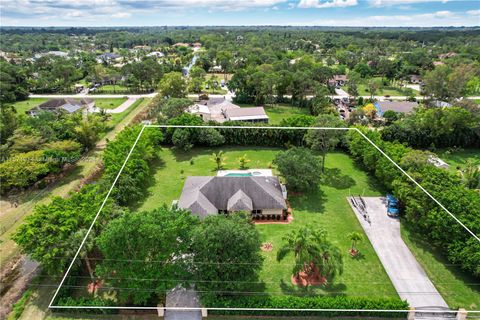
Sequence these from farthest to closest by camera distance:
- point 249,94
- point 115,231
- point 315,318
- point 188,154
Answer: point 249,94, point 188,154, point 315,318, point 115,231

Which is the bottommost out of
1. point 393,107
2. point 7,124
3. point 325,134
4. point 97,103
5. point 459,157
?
point 459,157

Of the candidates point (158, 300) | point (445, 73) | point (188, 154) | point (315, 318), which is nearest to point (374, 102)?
point (445, 73)

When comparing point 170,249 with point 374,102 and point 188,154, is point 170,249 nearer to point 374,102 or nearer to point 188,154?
point 188,154

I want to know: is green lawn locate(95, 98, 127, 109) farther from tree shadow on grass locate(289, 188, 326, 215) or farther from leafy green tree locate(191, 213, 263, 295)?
leafy green tree locate(191, 213, 263, 295)

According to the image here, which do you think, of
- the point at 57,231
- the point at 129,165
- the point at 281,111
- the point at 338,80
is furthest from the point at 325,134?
the point at 338,80

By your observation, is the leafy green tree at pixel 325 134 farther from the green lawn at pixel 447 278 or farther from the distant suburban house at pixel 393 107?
the distant suburban house at pixel 393 107

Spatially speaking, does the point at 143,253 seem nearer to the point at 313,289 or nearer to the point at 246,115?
the point at 313,289
